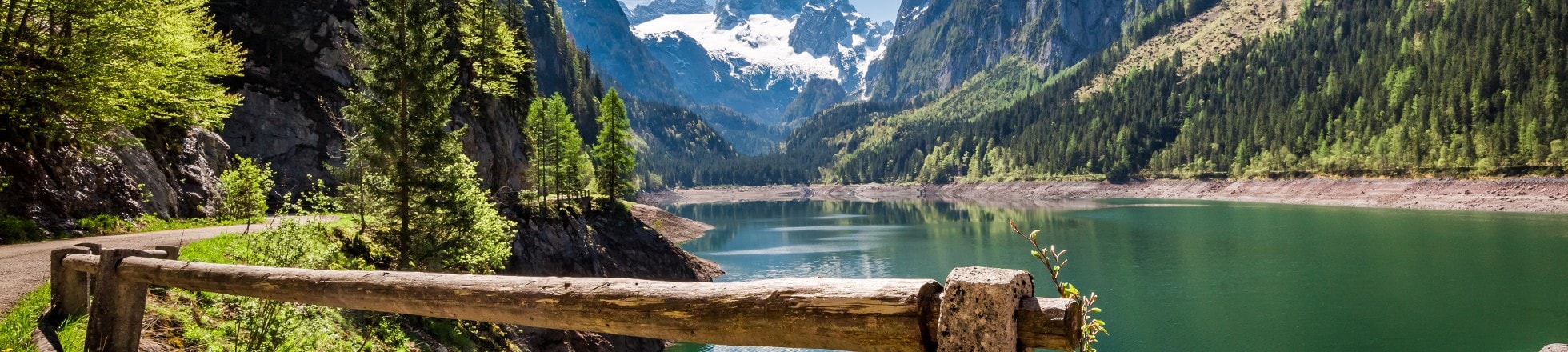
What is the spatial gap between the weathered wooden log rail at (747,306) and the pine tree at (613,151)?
5258 centimetres

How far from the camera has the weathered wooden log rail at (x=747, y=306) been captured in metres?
3.24

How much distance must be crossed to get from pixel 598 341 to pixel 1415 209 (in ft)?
355

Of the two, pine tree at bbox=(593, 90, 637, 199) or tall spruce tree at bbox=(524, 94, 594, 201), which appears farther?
tall spruce tree at bbox=(524, 94, 594, 201)

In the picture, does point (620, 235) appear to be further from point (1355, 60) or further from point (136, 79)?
point (1355, 60)

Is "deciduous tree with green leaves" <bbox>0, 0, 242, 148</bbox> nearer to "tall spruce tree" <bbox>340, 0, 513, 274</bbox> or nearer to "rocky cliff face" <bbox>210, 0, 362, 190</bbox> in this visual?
"tall spruce tree" <bbox>340, 0, 513, 274</bbox>

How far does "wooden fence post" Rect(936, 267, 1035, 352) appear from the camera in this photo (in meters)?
3.18

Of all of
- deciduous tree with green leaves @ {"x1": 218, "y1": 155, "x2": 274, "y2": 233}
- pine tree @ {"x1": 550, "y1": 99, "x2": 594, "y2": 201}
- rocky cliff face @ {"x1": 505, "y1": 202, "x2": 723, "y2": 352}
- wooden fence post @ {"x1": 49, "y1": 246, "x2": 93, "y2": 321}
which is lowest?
rocky cliff face @ {"x1": 505, "y1": 202, "x2": 723, "y2": 352}

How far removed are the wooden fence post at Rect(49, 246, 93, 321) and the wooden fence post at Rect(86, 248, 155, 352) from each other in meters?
1.45

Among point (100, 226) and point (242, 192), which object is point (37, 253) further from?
point (242, 192)

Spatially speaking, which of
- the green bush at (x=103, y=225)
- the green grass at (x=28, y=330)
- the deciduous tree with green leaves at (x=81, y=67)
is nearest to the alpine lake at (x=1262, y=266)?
the green bush at (x=103, y=225)

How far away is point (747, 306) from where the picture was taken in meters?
3.90

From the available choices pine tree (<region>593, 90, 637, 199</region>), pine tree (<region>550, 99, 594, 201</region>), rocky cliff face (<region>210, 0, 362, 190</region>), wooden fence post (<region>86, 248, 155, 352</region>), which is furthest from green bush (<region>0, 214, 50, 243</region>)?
pine tree (<region>593, 90, 637, 199</region>)

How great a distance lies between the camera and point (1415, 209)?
9412 cm

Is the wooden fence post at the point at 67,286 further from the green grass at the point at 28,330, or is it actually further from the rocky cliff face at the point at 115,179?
the rocky cliff face at the point at 115,179
